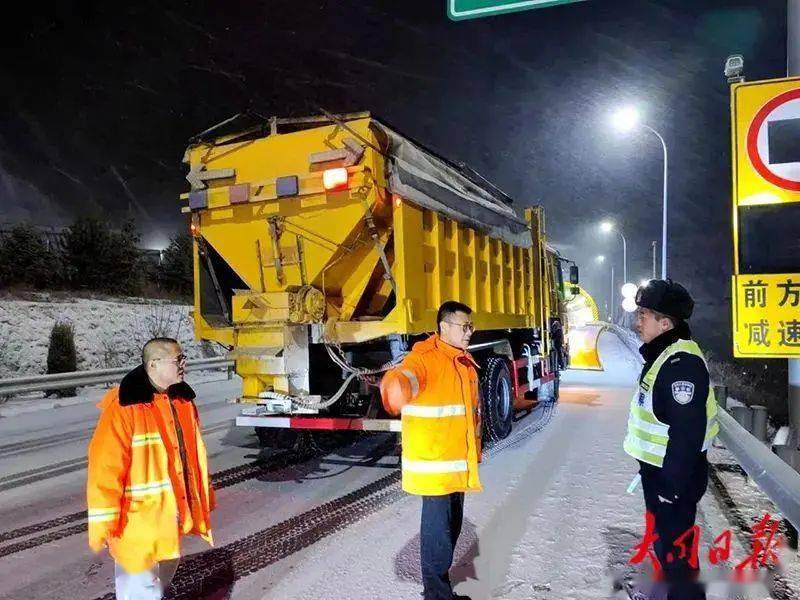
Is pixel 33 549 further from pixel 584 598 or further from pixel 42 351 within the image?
pixel 42 351

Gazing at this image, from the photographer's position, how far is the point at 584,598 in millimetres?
3295

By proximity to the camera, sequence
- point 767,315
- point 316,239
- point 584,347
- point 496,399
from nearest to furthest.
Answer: point 767,315 < point 316,239 < point 496,399 < point 584,347

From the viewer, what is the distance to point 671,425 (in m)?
2.58

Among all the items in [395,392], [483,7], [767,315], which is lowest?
[395,392]

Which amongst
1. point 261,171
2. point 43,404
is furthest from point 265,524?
point 43,404

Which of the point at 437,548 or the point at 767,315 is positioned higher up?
the point at 767,315

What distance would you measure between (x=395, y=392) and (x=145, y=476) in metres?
1.10

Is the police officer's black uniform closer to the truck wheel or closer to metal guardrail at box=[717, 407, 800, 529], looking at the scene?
metal guardrail at box=[717, 407, 800, 529]

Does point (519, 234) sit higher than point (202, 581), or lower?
higher

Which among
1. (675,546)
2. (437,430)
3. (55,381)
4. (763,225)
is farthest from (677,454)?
(55,381)

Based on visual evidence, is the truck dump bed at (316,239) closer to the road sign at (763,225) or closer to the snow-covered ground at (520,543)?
the snow-covered ground at (520,543)

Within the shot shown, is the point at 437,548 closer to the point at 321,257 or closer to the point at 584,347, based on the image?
the point at 321,257

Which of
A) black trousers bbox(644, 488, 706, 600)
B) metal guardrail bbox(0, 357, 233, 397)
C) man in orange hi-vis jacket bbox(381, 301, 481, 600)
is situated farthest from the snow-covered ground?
metal guardrail bbox(0, 357, 233, 397)

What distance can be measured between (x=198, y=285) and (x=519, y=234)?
4.51 metres
